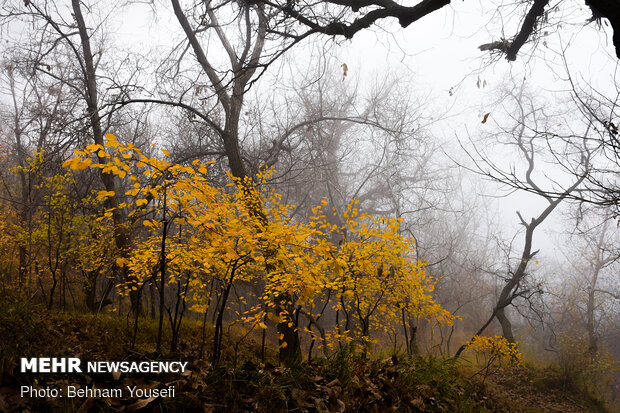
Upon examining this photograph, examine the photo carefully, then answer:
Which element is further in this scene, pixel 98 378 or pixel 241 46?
pixel 241 46

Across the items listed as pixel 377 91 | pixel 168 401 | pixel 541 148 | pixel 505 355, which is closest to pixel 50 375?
pixel 168 401

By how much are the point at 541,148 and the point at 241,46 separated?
1145 centimetres

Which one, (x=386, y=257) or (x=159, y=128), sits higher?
(x=159, y=128)

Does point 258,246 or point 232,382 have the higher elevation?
point 258,246

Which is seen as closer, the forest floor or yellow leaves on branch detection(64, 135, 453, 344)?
the forest floor

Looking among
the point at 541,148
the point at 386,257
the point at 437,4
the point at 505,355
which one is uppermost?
the point at 541,148

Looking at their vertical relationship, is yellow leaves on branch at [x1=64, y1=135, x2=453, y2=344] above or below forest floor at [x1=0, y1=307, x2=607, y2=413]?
above

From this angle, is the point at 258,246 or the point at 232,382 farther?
the point at 258,246

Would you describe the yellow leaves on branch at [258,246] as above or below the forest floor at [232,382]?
above

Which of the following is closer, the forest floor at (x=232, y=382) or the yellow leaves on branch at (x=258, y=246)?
the forest floor at (x=232, y=382)

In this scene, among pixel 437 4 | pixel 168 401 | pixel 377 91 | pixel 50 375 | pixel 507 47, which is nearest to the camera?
pixel 168 401

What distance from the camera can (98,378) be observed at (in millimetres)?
2100

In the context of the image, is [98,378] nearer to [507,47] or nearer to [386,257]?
[386,257]

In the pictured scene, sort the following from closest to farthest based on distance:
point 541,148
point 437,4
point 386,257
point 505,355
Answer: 1. point 437,4
2. point 386,257
3. point 505,355
4. point 541,148
